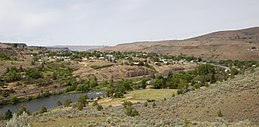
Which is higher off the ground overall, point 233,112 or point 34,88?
point 233,112

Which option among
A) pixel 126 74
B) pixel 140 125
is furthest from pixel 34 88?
pixel 140 125

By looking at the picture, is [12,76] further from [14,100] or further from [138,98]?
[138,98]

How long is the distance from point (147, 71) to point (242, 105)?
3947 inches

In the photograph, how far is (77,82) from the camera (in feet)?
361

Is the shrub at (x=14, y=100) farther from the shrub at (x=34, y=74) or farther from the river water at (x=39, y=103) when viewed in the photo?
the shrub at (x=34, y=74)

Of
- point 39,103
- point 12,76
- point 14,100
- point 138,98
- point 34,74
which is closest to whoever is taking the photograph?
point 138,98

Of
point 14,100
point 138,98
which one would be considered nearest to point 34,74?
point 14,100

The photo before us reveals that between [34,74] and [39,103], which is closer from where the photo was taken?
[39,103]

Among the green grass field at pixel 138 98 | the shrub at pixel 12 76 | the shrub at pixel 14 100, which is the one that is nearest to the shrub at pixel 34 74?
the shrub at pixel 12 76

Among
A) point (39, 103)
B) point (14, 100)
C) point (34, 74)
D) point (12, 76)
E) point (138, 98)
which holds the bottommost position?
point (39, 103)

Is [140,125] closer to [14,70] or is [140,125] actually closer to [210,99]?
[210,99]

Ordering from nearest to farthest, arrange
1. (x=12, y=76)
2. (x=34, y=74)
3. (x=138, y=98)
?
(x=138, y=98) → (x=12, y=76) → (x=34, y=74)

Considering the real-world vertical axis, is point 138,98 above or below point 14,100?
above

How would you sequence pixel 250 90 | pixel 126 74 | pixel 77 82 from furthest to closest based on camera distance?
pixel 126 74, pixel 77 82, pixel 250 90
